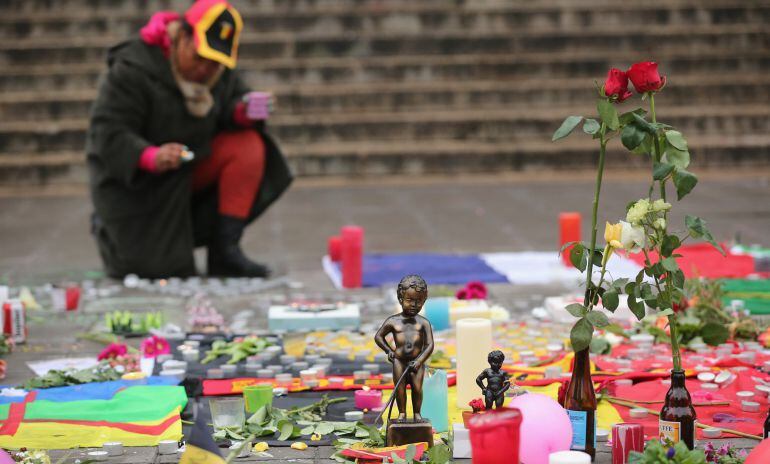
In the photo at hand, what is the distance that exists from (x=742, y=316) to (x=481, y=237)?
317 cm

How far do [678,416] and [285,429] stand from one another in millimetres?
1139

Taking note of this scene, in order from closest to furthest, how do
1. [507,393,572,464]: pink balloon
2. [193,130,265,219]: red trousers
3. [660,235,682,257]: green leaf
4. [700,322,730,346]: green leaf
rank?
1. [507,393,572,464]: pink balloon
2. [660,235,682,257]: green leaf
3. [700,322,730,346]: green leaf
4. [193,130,265,219]: red trousers

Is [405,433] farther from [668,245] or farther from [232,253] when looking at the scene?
[232,253]

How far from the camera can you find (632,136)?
348cm

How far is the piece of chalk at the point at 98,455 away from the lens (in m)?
3.67

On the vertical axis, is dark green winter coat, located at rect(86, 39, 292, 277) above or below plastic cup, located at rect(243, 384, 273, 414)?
above

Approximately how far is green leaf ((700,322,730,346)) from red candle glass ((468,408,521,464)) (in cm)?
203

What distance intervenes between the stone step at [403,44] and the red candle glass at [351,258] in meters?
6.00

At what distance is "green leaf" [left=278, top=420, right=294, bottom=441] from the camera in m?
3.81

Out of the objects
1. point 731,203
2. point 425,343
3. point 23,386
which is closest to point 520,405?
point 425,343

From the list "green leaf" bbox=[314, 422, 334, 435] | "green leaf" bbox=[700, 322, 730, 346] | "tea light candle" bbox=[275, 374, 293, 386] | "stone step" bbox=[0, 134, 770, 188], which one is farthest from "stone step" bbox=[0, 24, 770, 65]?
"green leaf" bbox=[314, 422, 334, 435]

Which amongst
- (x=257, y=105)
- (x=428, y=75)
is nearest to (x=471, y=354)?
(x=257, y=105)

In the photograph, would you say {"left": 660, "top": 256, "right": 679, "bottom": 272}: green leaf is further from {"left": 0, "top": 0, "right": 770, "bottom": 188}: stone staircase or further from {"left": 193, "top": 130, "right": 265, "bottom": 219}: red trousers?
{"left": 0, "top": 0, "right": 770, "bottom": 188}: stone staircase

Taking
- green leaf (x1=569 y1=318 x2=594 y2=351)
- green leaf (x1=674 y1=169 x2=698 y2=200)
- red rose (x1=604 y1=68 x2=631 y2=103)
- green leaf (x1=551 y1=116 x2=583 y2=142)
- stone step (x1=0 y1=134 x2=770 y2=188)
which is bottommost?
green leaf (x1=569 y1=318 x2=594 y2=351)
